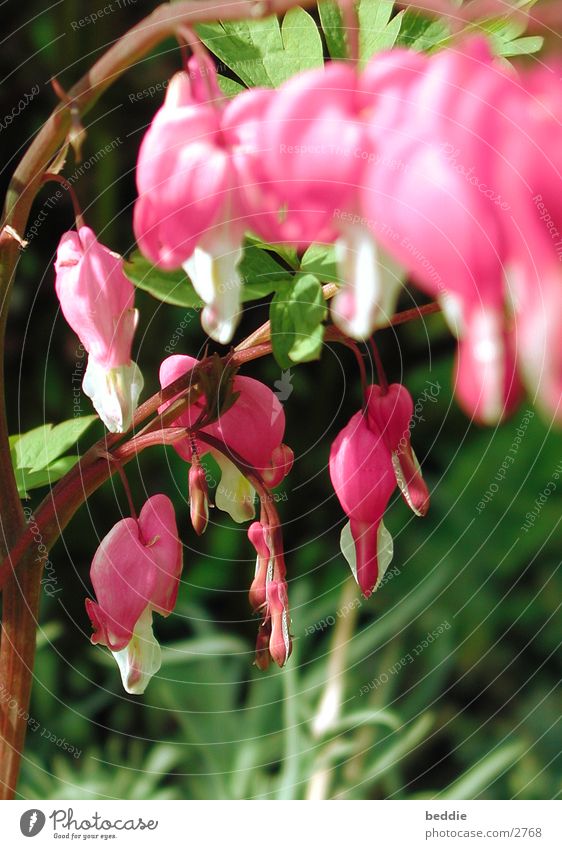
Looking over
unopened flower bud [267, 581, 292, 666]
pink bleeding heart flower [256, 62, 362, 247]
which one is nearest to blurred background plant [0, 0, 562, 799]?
unopened flower bud [267, 581, 292, 666]

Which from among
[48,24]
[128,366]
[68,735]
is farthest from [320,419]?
[68,735]

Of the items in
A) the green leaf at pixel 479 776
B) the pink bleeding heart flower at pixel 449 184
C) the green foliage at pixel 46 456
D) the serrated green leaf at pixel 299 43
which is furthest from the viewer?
the green leaf at pixel 479 776

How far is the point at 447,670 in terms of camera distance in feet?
3.07

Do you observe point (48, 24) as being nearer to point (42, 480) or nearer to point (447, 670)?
point (42, 480)

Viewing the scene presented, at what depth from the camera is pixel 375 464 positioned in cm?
57

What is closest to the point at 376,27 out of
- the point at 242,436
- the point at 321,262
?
the point at 321,262

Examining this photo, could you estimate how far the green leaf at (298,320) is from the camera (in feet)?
1.57

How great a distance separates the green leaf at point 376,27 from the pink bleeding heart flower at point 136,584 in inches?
11.1

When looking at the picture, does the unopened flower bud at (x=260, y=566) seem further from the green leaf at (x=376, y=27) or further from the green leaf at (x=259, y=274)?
the green leaf at (x=376, y=27)

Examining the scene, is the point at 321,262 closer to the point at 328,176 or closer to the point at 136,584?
the point at 328,176

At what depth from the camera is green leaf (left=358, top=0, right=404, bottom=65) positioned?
19.4 inches
